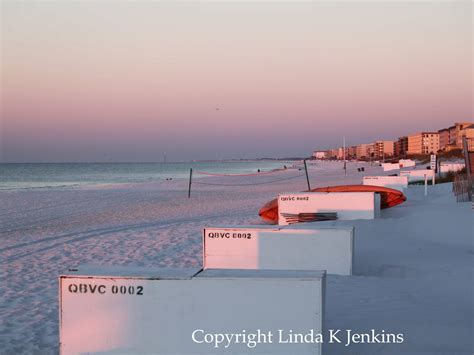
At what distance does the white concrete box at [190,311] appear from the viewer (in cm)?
389

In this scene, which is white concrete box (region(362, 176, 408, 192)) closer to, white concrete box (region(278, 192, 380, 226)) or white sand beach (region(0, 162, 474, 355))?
white sand beach (region(0, 162, 474, 355))

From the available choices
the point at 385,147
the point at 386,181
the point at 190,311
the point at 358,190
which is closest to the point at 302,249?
the point at 190,311

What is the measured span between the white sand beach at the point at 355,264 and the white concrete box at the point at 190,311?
35.7 inches

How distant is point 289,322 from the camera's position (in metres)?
3.92

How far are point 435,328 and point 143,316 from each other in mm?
2934

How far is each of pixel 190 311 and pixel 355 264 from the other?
4.83 metres

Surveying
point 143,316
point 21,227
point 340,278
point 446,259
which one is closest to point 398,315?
point 340,278

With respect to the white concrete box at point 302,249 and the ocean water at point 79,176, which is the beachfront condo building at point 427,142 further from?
the white concrete box at point 302,249

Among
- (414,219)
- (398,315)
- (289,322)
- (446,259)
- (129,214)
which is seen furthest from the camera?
(129,214)

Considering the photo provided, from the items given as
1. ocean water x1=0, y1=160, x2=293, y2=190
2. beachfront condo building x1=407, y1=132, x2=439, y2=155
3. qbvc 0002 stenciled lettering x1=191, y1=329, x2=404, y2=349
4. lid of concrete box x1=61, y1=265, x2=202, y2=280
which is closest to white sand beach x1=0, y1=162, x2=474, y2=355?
qbvc 0002 stenciled lettering x1=191, y1=329, x2=404, y2=349

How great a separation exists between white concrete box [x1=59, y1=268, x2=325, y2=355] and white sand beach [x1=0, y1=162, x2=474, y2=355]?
35.7 inches

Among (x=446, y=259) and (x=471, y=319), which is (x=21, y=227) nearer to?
(x=446, y=259)

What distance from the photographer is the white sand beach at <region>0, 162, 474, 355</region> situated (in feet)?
16.9

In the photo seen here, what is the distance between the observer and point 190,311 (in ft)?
13.0
